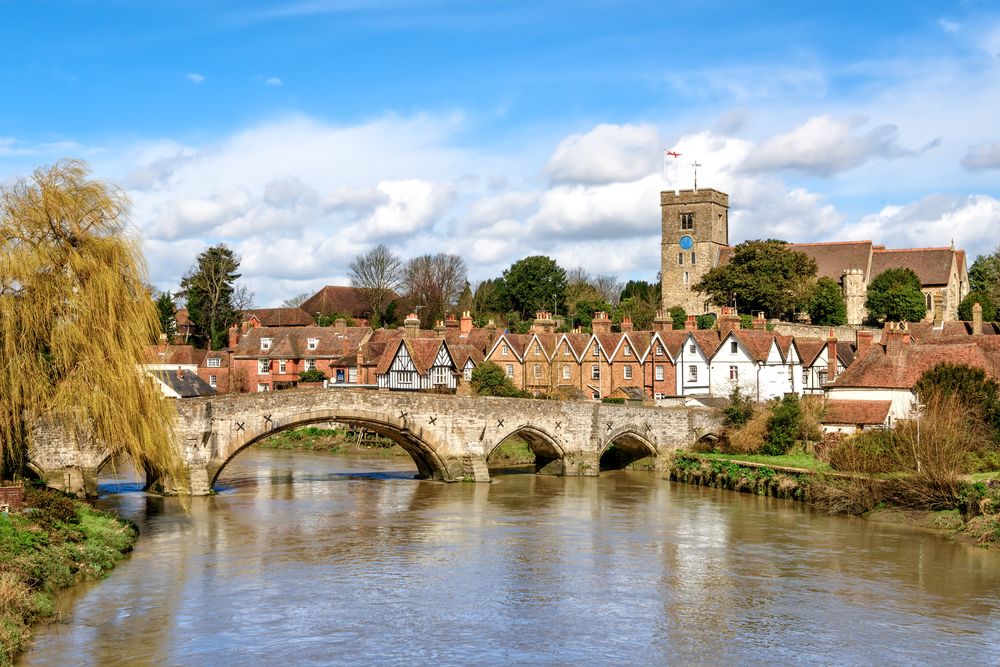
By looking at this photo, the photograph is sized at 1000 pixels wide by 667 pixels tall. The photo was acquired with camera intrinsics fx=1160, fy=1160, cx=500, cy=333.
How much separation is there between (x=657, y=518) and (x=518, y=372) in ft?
91.7

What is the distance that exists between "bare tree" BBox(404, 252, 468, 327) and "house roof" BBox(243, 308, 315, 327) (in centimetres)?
818

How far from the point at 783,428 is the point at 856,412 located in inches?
112

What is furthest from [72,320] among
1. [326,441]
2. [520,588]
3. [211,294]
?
[211,294]

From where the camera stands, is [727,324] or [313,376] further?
[313,376]

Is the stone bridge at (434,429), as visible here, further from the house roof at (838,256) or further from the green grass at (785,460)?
the house roof at (838,256)

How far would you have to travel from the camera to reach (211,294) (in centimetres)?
8319

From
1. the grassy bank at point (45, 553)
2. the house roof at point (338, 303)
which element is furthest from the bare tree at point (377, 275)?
the grassy bank at point (45, 553)

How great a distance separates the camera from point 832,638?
22156mm

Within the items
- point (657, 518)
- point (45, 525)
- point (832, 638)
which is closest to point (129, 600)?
point (45, 525)

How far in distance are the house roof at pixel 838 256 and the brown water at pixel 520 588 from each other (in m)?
50.6

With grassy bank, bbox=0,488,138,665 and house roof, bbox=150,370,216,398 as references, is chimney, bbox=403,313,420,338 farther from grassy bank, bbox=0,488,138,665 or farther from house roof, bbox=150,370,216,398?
grassy bank, bbox=0,488,138,665

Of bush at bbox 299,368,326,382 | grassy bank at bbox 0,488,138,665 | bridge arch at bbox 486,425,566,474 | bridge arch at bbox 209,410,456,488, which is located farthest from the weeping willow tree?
bush at bbox 299,368,326,382

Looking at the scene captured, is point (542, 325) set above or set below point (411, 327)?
above

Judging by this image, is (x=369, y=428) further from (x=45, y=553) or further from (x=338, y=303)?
(x=338, y=303)
